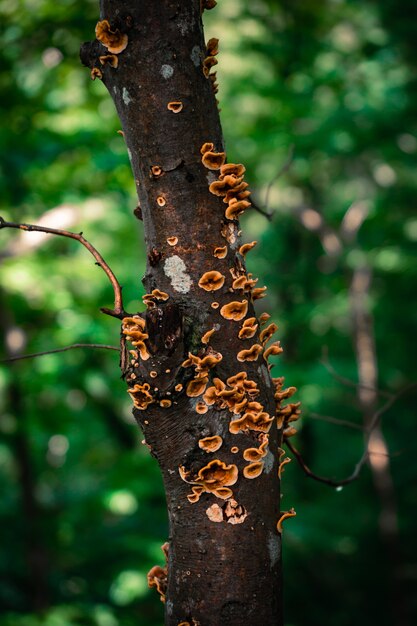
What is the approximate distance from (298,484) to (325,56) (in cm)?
631

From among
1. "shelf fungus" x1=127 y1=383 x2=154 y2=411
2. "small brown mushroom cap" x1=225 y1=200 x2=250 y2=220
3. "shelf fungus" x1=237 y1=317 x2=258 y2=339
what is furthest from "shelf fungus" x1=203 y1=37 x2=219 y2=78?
"shelf fungus" x1=127 y1=383 x2=154 y2=411

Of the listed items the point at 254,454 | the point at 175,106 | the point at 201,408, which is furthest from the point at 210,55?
the point at 254,454

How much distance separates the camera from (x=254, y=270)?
959 cm

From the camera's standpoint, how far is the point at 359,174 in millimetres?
10367

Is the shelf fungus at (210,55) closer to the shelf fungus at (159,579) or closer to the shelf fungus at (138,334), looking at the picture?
the shelf fungus at (138,334)

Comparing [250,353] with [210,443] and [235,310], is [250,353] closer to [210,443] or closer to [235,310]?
[235,310]

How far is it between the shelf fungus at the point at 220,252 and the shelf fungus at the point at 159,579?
0.79 m

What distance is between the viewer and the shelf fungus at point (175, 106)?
112 cm

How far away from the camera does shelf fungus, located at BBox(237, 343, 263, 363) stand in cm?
115

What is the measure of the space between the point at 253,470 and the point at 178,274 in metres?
0.46

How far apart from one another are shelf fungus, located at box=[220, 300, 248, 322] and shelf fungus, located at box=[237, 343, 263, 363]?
0.07m

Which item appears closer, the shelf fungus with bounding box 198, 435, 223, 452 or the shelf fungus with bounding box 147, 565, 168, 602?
the shelf fungus with bounding box 198, 435, 223, 452

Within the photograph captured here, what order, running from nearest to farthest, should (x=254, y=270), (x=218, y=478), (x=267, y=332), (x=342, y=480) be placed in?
(x=218, y=478)
(x=267, y=332)
(x=342, y=480)
(x=254, y=270)

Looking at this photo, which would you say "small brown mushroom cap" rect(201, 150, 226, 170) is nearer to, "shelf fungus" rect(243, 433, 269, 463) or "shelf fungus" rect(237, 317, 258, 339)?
"shelf fungus" rect(237, 317, 258, 339)
